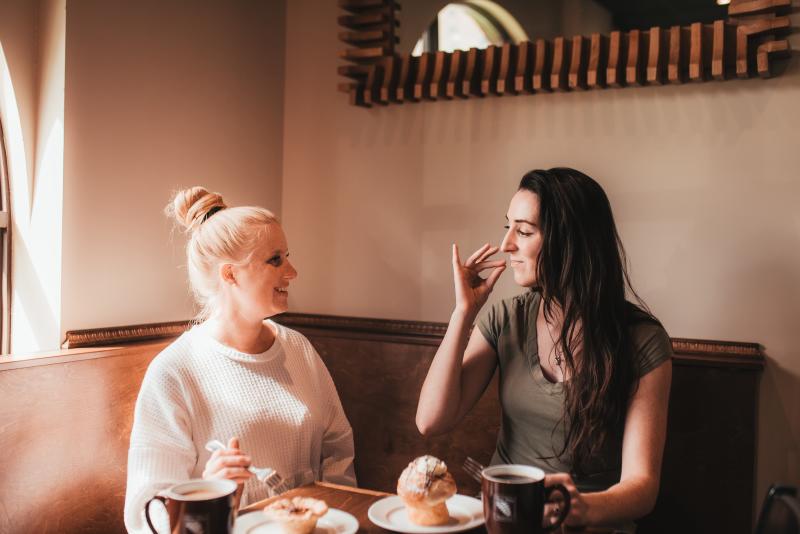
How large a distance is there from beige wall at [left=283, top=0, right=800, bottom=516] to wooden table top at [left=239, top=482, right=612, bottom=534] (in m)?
1.13

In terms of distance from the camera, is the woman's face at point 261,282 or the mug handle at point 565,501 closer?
the mug handle at point 565,501

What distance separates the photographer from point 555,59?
233cm

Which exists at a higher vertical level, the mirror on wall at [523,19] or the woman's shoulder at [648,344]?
the mirror on wall at [523,19]

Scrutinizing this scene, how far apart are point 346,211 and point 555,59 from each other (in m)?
0.96

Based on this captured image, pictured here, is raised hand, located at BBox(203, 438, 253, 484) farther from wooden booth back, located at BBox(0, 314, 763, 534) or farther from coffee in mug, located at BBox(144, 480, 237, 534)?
wooden booth back, located at BBox(0, 314, 763, 534)

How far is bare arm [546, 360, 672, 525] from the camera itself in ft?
4.29

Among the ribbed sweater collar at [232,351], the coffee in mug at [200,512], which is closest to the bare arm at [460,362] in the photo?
the ribbed sweater collar at [232,351]

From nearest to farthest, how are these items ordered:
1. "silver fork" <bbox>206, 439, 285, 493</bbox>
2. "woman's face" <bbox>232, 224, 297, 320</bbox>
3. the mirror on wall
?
"silver fork" <bbox>206, 439, 285, 493</bbox> < "woman's face" <bbox>232, 224, 297, 320</bbox> < the mirror on wall

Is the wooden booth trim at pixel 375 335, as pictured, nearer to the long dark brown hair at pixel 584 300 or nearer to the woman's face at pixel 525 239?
the long dark brown hair at pixel 584 300

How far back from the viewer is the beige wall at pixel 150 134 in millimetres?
2109

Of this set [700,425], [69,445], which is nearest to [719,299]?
[700,425]

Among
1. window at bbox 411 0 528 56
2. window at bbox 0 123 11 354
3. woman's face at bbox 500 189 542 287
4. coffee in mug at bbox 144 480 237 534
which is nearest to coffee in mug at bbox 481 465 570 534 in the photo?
coffee in mug at bbox 144 480 237 534

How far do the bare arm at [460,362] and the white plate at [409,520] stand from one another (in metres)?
0.42

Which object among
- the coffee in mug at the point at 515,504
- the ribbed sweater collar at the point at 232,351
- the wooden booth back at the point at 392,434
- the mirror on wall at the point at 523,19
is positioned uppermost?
the mirror on wall at the point at 523,19
